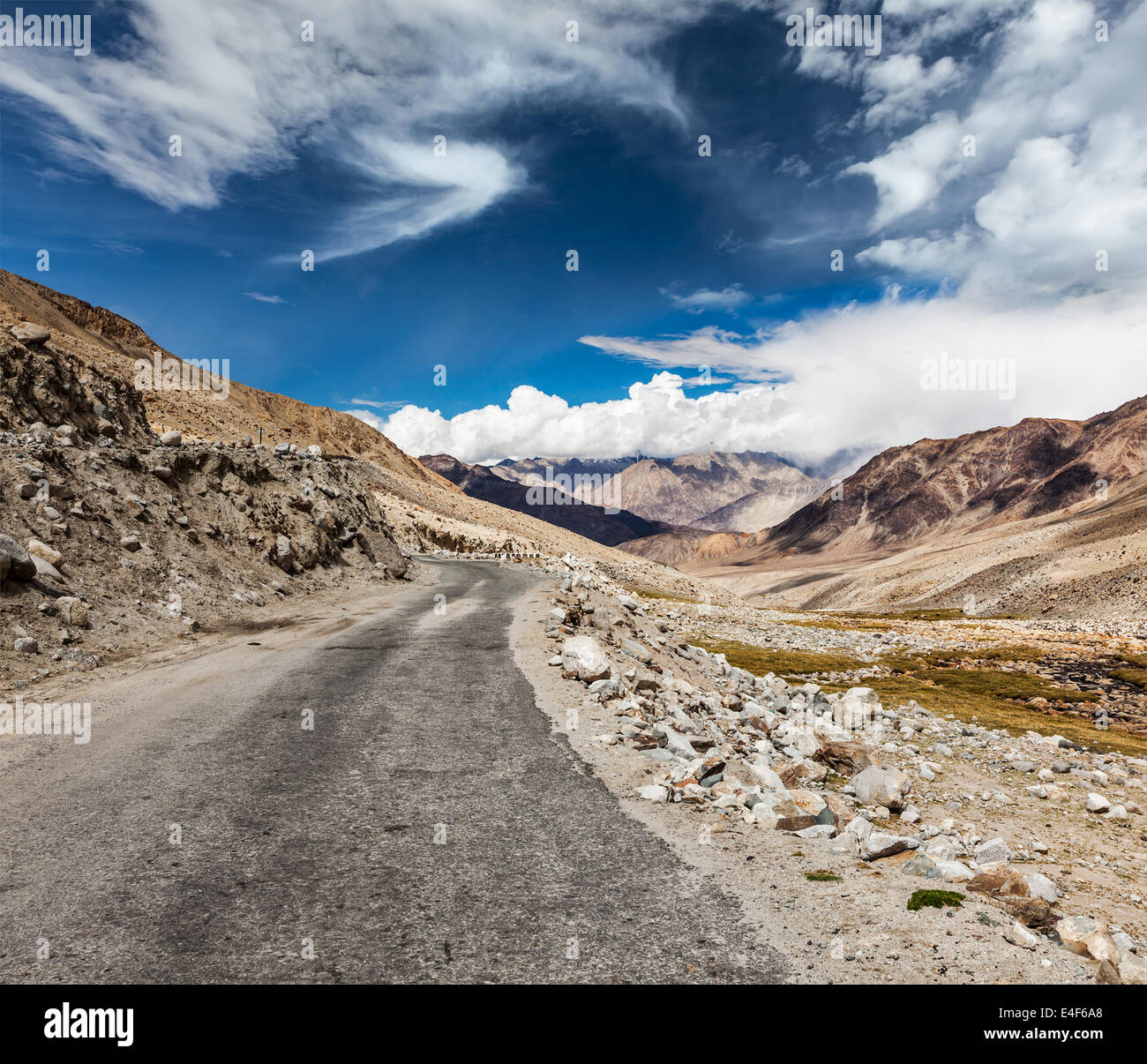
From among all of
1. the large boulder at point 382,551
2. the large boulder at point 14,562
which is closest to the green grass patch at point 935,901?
the large boulder at point 14,562

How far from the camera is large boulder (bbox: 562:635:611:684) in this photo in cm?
1502

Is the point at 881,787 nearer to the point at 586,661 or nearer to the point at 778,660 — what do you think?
the point at 586,661

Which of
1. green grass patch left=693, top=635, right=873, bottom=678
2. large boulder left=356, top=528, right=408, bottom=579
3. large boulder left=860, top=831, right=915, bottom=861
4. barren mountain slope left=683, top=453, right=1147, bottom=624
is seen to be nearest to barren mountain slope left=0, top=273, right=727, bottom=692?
large boulder left=356, top=528, right=408, bottom=579

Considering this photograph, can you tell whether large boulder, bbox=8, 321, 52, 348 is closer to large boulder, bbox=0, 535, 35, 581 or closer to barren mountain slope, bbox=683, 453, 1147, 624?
large boulder, bbox=0, 535, 35, 581

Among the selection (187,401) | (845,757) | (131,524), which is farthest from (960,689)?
(187,401)

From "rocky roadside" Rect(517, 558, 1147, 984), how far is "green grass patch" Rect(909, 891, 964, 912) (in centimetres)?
2

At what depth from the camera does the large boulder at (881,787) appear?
12445 millimetres

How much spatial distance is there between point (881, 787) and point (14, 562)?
2087 centimetres

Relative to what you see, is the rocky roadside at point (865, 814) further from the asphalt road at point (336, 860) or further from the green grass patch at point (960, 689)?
the green grass patch at point (960, 689)

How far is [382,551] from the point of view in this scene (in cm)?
4078

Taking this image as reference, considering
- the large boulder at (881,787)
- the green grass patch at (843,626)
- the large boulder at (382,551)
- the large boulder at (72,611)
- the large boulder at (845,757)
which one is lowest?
the green grass patch at (843,626)

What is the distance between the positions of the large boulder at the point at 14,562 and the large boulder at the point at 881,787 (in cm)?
2041
